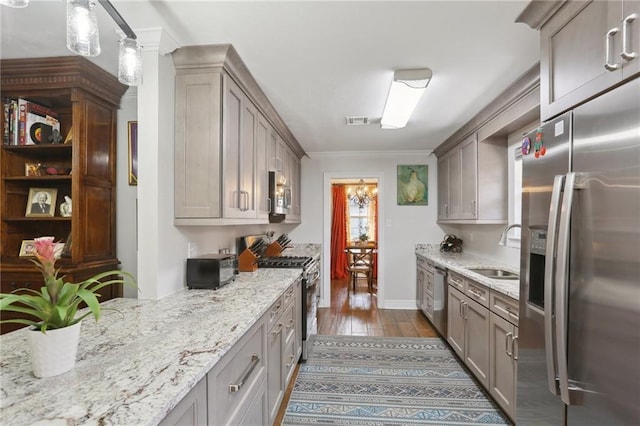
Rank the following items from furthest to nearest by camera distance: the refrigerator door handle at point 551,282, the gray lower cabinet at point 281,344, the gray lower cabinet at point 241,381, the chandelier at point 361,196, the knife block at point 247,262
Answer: the chandelier at point 361,196
the knife block at point 247,262
the gray lower cabinet at point 281,344
the refrigerator door handle at point 551,282
the gray lower cabinet at point 241,381

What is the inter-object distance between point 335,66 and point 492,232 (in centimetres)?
264

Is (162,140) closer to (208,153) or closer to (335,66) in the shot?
(208,153)

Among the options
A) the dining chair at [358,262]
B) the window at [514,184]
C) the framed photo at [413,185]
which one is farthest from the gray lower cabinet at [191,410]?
the dining chair at [358,262]

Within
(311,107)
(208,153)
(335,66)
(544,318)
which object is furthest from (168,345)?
(311,107)

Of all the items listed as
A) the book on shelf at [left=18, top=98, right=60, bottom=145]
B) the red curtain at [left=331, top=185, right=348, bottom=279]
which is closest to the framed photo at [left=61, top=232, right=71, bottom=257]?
the book on shelf at [left=18, top=98, right=60, bottom=145]

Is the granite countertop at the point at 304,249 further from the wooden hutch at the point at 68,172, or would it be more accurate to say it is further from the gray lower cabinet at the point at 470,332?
the wooden hutch at the point at 68,172

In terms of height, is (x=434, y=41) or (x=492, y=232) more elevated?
(x=434, y=41)

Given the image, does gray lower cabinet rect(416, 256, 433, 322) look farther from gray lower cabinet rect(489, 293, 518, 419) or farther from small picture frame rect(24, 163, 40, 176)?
small picture frame rect(24, 163, 40, 176)

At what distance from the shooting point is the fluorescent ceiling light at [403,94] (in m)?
2.08

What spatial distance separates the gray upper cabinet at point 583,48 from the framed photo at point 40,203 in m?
3.51

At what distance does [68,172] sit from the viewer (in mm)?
2496

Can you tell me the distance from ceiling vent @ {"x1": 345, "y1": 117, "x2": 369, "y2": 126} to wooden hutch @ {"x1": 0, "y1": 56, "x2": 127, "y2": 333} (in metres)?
2.07

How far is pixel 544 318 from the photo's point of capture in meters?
1.31

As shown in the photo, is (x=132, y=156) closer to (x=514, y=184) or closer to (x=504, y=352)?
(x=504, y=352)
